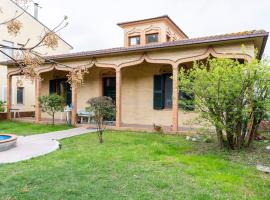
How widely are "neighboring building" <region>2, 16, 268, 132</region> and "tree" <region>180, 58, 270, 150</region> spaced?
159cm

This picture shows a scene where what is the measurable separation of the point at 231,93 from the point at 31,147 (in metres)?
6.30

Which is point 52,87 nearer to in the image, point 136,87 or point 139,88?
point 136,87

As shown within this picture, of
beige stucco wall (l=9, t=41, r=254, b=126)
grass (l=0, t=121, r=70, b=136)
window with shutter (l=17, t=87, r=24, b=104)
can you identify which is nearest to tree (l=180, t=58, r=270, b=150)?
beige stucco wall (l=9, t=41, r=254, b=126)

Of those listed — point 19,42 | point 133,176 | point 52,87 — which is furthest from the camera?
point 19,42

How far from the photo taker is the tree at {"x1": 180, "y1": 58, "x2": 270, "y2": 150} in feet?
21.9

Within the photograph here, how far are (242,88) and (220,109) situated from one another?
0.82m

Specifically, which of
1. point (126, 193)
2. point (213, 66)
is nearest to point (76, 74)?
point (126, 193)

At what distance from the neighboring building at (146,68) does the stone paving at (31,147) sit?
8.85 ft

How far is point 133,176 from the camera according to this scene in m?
4.92

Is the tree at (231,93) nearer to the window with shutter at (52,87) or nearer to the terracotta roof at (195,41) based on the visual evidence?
the terracotta roof at (195,41)

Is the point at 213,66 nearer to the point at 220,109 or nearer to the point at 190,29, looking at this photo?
the point at 220,109

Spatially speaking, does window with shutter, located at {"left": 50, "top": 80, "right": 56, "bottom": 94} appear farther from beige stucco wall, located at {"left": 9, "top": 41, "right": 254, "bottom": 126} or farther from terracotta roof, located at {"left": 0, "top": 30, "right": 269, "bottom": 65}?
terracotta roof, located at {"left": 0, "top": 30, "right": 269, "bottom": 65}

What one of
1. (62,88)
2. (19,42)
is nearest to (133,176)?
(62,88)

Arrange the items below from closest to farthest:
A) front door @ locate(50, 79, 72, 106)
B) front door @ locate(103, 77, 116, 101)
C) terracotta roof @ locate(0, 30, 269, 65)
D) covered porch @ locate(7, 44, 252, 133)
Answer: terracotta roof @ locate(0, 30, 269, 65) → covered porch @ locate(7, 44, 252, 133) → front door @ locate(103, 77, 116, 101) → front door @ locate(50, 79, 72, 106)
